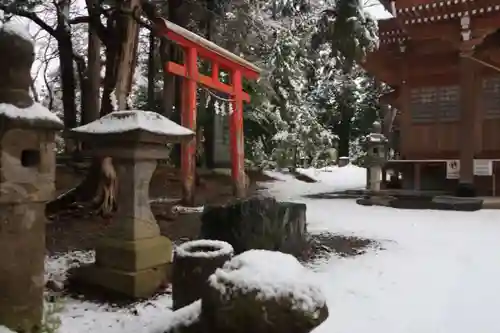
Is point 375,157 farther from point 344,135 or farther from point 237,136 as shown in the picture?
point 344,135

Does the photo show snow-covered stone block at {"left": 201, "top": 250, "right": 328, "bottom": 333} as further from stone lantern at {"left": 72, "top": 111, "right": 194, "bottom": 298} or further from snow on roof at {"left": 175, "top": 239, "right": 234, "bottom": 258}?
stone lantern at {"left": 72, "top": 111, "right": 194, "bottom": 298}

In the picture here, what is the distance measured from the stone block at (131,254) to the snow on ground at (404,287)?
0.40 meters

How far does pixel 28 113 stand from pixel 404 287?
3.46 metres

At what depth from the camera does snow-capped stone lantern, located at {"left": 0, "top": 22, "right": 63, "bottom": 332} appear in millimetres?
2779

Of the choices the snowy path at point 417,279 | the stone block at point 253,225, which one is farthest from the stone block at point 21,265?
the stone block at point 253,225

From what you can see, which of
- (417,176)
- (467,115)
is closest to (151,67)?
(417,176)

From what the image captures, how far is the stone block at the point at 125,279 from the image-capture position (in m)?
4.15

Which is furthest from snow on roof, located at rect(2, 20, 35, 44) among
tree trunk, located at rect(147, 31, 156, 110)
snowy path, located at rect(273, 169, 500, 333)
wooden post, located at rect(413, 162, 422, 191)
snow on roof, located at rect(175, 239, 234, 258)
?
tree trunk, located at rect(147, 31, 156, 110)

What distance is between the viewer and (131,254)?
13.9 ft

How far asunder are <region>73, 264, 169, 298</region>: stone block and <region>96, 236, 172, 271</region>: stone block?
0.15 feet

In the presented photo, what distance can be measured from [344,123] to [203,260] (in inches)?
926

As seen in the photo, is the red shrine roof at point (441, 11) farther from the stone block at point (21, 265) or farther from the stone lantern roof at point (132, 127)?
the stone block at point (21, 265)

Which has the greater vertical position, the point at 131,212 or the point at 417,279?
the point at 131,212

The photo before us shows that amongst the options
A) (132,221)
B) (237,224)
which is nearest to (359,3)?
(237,224)
